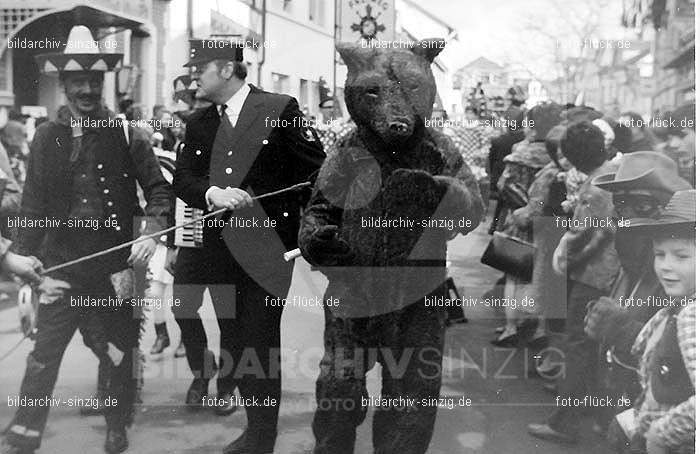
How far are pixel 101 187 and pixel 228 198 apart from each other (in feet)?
1.83

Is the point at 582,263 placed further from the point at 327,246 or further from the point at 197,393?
the point at 197,393

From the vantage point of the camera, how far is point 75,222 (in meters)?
4.48

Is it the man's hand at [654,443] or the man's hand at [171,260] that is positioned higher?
the man's hand at [171,260]

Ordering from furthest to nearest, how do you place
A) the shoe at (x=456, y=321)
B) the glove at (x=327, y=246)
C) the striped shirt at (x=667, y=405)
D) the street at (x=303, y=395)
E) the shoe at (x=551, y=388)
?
the shoe at (x=551, y=388) < the street at (x=303, y=395) < the shoe at (x=456, y=321) < the striped shirt at (x=667, y=405) < the glove at (x=327, y=246)

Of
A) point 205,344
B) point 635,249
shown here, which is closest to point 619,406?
point 635,249

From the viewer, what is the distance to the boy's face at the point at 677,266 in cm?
438

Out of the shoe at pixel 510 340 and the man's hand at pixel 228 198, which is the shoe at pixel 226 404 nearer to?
the man's hand at pixel 228 198

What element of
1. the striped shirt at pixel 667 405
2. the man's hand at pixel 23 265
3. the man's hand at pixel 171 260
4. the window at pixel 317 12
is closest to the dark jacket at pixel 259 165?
the man's hand at pixel 171 260

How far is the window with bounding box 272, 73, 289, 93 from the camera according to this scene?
14.7 feet

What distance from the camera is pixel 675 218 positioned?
173 inches

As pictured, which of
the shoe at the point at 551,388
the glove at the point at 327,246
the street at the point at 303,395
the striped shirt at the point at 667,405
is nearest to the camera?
the glove at the point at 327,246

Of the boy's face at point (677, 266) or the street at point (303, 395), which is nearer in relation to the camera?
the boy's face at point (677, 266)

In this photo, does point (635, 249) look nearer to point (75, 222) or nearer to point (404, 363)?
point (404, 363)

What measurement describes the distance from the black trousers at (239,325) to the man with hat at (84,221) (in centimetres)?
23
